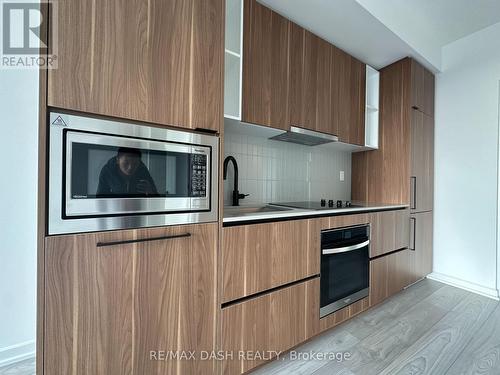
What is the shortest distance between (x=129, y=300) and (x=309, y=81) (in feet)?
6.05

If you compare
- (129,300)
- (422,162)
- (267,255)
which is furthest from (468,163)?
(129,300)

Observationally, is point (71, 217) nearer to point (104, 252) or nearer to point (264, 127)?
point (104, 252)

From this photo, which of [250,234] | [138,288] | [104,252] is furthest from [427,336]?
[104,252]

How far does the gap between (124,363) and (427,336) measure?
1921 mm

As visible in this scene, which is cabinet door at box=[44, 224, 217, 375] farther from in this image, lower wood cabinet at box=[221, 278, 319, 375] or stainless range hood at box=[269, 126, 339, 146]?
stainless range hood at box=[269, 126, 339, 146]

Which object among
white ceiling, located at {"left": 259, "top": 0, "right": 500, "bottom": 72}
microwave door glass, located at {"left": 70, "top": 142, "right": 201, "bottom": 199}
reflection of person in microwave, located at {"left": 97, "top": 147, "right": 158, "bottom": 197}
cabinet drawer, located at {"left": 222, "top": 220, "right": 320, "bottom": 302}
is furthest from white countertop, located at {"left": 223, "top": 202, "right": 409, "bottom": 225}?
white ceiling, located at {"left": 259, "top": 0, "right": 500, "bottom": 72}

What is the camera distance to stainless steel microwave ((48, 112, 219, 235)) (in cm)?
78

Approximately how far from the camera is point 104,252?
856 millimetres

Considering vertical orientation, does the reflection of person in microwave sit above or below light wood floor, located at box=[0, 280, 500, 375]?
above

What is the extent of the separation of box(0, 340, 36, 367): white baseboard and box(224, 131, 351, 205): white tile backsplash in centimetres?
155

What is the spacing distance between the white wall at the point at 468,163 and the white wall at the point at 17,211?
146 inches

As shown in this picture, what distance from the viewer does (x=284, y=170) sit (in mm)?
2250

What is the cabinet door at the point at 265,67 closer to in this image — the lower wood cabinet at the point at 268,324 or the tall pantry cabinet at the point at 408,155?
the lower wood cabinet at the point at 268,324

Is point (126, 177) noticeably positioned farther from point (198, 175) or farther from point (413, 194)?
point (413, 194)
